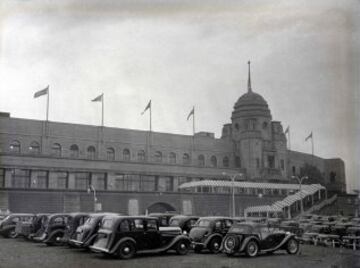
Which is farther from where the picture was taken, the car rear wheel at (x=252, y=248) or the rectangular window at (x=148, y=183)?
the rectangular window at (x=148, y=183)

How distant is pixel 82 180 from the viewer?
5231cm

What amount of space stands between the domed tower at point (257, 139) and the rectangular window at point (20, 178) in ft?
111

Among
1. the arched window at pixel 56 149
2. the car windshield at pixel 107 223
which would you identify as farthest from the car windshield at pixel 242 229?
the arched window at pixel 56 149

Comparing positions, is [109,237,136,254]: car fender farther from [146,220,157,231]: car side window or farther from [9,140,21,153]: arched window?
[9,140,21,153]: arched window

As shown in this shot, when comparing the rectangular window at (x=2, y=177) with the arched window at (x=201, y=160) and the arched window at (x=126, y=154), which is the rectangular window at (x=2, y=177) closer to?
the arched window at (x=126, y=154)

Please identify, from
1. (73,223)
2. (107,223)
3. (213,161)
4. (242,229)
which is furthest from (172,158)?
(107,223)

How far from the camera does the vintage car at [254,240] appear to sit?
17.8 m

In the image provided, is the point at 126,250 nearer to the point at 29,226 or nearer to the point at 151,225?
the point at 151,225

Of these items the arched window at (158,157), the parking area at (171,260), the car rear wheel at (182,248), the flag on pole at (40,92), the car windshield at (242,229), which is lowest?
the parking area at (171,260)

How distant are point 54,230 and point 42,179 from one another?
1123 inches

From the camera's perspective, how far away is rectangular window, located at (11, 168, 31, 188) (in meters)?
48.5

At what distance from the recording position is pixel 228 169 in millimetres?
67625

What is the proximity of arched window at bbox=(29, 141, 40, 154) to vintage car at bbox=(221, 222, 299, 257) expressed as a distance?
4160 cm

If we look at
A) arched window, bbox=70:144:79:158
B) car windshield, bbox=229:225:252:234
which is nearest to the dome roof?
arched window, bbox=70:144:79:158
